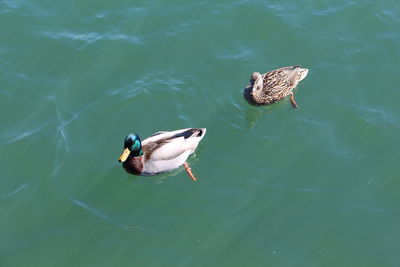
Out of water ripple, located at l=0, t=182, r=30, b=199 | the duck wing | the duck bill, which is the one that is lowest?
water ripple, located at l=0, t=182, r=30, b=199

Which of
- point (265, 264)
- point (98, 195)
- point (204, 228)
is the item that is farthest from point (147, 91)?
point (265, 264)

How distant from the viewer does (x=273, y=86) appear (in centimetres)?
1305

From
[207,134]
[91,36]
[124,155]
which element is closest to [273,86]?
[207,134]

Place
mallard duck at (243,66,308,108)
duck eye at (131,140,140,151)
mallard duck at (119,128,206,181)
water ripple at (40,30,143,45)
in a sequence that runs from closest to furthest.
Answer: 1. duck eye at (131,140,140,151)
2. mallard duck at (119,128,206,181)
3. mallard duck at (243,66,308,108)
4. water ripple at (40,30,143,45)

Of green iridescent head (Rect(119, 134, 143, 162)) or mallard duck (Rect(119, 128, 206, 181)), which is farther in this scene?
mallard duck (Rect(119, 128, 206, 181))

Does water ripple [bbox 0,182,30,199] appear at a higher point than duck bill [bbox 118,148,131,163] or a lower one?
lower

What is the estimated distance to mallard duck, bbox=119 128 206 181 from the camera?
38.6 ft

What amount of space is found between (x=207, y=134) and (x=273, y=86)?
189cm

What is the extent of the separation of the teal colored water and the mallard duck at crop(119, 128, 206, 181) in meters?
0.28

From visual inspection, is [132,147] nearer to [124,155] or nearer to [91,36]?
[124,155]

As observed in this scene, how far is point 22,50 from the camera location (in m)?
14.2

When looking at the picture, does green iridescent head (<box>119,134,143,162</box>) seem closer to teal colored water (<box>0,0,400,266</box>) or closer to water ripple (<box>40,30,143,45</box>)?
teal colored water (<box>0,0,400,266</box>)

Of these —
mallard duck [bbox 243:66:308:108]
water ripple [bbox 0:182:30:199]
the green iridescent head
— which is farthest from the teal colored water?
the green iridescent head

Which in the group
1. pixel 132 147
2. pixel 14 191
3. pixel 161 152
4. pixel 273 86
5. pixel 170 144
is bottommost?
pixel 14 191
